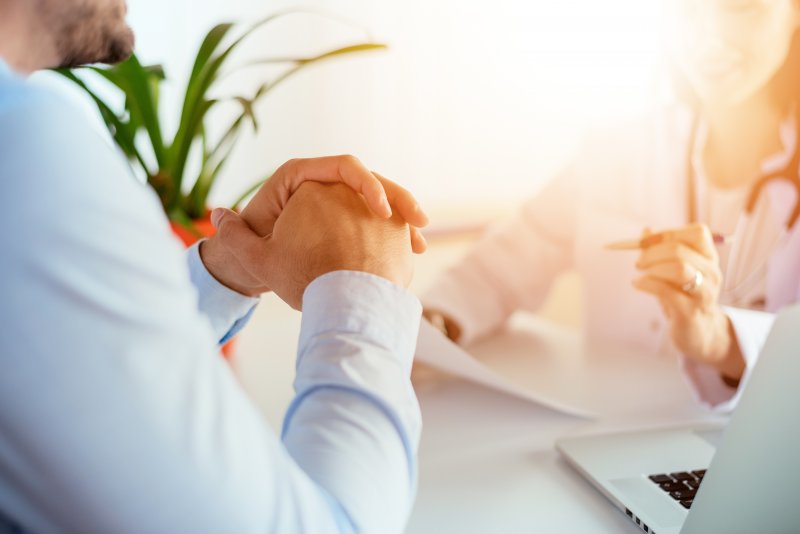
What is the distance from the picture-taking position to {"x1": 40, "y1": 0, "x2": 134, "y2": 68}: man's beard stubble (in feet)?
1.72

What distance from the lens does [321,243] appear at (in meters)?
0.53

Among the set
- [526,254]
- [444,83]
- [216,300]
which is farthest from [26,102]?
[444,83]

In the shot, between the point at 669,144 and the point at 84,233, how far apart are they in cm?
95

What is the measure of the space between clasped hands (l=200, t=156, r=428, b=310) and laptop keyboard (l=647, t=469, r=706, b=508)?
0.30 metres

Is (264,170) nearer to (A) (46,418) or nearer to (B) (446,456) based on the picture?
(B) (446,456)

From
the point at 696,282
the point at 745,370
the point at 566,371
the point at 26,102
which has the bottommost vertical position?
the point at 566,371

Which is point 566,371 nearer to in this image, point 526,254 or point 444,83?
point 526,254

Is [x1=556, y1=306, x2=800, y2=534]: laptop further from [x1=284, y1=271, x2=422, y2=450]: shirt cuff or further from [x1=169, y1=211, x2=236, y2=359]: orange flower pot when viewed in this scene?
[x1=169, y1=211, x2=236, y2=359]: orange flower pot

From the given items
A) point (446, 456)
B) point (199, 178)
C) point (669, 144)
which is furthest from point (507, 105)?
point (446, 456)

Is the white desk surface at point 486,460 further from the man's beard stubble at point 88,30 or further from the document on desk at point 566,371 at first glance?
the man's beard stubble at point 88,30

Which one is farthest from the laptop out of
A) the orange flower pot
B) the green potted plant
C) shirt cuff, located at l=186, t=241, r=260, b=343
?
the green potted plant

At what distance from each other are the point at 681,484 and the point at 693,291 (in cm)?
26

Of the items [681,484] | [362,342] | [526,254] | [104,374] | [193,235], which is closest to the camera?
[104,374]

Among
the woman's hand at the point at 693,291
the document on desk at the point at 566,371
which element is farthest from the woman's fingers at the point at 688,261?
the document on desk at the point at 566,371
